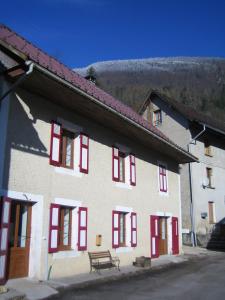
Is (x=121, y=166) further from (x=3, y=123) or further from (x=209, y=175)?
(x=209, y=175)

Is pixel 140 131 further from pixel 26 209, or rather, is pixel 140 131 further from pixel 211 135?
pixel 211 135

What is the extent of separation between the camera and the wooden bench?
12.2 m

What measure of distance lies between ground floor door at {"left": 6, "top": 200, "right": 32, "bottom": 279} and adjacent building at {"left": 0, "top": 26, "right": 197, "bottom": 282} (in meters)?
0.02

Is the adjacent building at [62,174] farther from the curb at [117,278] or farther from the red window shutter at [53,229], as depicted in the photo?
the curb at [117,278]

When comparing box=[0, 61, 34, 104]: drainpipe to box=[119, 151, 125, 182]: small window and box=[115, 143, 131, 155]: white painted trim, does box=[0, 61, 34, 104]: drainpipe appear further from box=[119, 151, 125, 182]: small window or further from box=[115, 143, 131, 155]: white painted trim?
box=[119, 151, 125, 182]: small window

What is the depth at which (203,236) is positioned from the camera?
2231 centimetres

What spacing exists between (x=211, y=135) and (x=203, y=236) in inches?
265

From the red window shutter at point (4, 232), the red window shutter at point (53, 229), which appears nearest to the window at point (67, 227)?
the red window shutter at point (53, 229)

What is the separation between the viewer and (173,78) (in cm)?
11212

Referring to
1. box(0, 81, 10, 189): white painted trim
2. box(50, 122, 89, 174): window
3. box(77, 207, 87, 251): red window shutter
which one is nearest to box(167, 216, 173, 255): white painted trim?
box(77, 207, 87, 251): red window shutter

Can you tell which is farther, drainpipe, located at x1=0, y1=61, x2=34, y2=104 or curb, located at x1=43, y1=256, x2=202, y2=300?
curb, located at x1=43, y1=256, x2=202, y2=300

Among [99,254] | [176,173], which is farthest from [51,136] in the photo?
[176,173]

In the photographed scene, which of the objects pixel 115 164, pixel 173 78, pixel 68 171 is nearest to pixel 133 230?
pixel 115 164

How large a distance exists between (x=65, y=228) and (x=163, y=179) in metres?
7.41
